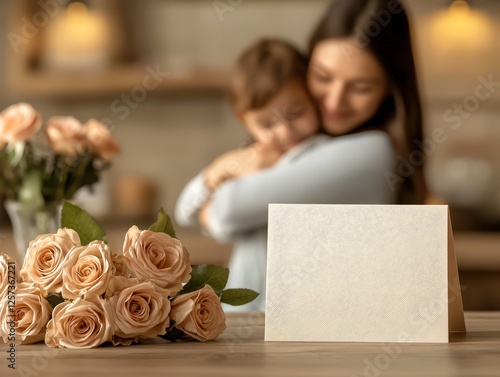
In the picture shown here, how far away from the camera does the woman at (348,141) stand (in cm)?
203

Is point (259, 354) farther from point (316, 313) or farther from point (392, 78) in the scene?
point (392, 78)

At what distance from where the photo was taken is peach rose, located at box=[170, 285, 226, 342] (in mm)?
761

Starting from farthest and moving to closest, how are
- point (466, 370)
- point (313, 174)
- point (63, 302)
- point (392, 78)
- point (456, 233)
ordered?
1. point (456, 233)
2. point (392, 78)
3. point (313, 174)
4. point (63, 302)
5. point (466, 370)

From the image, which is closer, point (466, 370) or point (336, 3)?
point (466, 370)

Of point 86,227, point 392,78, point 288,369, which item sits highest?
point 392,78

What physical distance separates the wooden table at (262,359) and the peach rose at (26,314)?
1 centimetres

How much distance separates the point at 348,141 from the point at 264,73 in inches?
22.7

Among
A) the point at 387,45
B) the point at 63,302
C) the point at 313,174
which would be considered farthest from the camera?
the point at 387,45

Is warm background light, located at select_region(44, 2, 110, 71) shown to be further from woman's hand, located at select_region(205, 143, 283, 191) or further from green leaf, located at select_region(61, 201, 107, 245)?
green leaf, located at select_region(61, 201, 107, 245)

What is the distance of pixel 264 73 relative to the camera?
2531 mm

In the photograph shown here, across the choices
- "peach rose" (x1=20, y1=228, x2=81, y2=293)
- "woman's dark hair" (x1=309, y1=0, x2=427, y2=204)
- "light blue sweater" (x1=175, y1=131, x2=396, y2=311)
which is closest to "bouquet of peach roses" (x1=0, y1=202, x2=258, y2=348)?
"peach rose" (x1=20, y1=228, x2=81, y2=293)

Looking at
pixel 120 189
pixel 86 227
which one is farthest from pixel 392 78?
pixel 86 227

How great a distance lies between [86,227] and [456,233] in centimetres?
216

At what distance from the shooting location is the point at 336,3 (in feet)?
9.18
